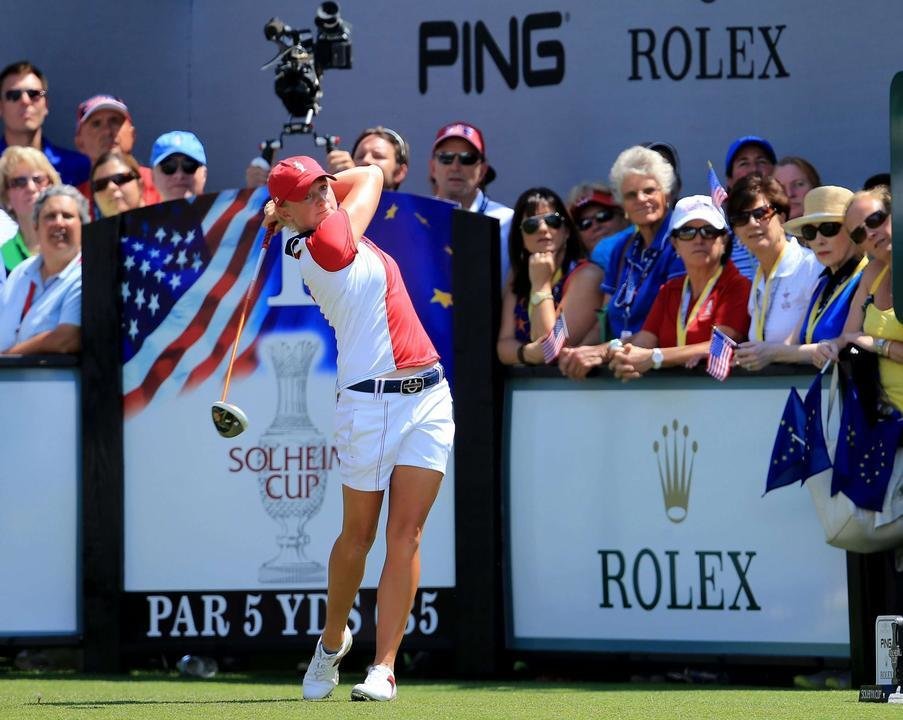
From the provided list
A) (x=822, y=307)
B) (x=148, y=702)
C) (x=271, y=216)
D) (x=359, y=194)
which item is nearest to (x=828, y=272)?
(x=822, y=307)

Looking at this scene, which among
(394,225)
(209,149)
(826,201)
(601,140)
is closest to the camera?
(826,201)

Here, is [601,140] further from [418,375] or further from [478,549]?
[418,375]

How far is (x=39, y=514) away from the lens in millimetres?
8156

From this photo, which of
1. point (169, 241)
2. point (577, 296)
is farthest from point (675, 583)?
point (169, 241)

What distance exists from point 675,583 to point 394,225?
1.93 meters

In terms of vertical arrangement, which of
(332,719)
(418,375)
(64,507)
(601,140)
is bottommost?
(332,719)

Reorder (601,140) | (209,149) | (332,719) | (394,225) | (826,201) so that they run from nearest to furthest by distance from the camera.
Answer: (332,719)
(826,201)
(394,225)
(601,140)
(209,149)

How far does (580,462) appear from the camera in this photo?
25.6 ft

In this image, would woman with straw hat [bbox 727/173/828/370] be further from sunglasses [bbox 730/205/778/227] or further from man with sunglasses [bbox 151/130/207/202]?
man with sunglasses [bbox 151/130/207/202]

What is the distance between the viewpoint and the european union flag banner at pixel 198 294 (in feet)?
26.4

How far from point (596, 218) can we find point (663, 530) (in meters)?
1.84

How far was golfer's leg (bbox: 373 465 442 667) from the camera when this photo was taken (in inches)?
255

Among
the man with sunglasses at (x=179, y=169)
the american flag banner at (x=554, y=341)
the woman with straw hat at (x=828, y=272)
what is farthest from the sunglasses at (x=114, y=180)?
the woman with straw hat at (x=828, y=272)

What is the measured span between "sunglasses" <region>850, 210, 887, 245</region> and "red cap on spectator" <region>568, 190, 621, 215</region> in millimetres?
1835
